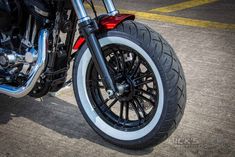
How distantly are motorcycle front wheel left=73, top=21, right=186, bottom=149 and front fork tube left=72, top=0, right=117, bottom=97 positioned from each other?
2.5 inches

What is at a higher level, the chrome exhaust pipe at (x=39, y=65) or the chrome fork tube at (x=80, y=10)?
the chrome fork tube at (x=80, y=10)

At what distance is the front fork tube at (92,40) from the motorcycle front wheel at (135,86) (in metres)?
0.06

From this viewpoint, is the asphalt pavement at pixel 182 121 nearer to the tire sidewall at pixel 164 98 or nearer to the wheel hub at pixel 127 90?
the tire sidewall at pixel 164 98

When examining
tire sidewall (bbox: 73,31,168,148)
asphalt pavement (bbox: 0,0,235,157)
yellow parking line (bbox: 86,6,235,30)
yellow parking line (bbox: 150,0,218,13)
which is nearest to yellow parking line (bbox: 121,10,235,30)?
yellow parking line (bbox: 86,6,235,30)

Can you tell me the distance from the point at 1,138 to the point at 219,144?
148 cm

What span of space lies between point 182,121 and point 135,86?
1.99 feet

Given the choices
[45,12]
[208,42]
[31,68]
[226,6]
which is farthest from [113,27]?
[226,6]

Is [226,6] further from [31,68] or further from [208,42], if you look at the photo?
[31,68]

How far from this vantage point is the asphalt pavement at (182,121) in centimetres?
285

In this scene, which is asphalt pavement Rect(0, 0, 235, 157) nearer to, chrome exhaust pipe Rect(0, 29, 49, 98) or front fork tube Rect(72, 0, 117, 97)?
chrome exhaust pipe Rect(0, 29, 49, 98)

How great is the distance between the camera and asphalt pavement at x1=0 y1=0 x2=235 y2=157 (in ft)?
9.34

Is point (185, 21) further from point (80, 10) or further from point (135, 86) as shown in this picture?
point (80, 10)

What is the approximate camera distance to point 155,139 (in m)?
2.69

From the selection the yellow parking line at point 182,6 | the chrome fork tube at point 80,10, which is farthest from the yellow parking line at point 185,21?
the chrome fork tube at point 80,10
